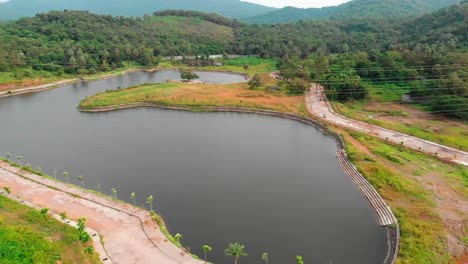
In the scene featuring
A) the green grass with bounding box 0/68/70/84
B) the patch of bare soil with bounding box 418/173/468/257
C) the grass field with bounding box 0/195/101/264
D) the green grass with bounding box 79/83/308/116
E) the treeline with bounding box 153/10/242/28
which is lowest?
the patch of bare soil with bounding box 418/173/468/257

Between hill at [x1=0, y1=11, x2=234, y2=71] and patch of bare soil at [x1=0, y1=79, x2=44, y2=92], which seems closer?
patch of bare soil at [x1=0, y1=79, x2=44, y2=92]

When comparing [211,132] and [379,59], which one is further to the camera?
[379,59]

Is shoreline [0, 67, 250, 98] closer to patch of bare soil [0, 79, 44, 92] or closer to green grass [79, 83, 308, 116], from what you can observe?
patch of bare soil [0, 79, 44, 92]

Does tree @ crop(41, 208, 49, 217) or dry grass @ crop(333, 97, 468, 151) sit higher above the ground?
dry grass @ crop(333, 97, 468, 151)

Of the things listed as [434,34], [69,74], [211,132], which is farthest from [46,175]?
[434,34]

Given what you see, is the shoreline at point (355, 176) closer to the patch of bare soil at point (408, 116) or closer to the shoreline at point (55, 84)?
the patch of bare soil at point (408, 116)

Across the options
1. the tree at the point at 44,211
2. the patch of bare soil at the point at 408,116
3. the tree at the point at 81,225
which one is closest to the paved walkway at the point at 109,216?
the tree at the point at 81,225

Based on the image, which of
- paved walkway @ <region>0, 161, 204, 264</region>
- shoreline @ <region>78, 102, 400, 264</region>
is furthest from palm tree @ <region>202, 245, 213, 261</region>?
shoreline @ <region>78, 102, 400, 264</region>

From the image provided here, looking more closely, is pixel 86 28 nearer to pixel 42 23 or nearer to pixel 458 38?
pixel 42 23
